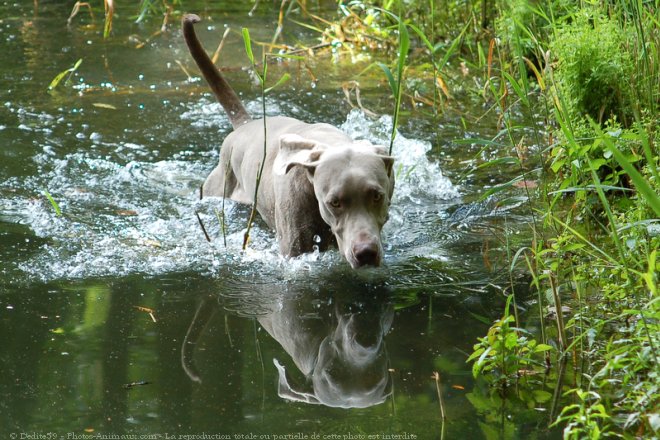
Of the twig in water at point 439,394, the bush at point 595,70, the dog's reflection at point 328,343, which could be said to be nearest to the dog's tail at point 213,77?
the dog's reflection at point 328,343

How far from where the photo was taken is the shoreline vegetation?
8.81 feet

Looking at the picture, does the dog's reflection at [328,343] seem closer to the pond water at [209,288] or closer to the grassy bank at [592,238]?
the pond water at [209,288]

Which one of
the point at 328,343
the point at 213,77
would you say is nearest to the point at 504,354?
the point at 328,343

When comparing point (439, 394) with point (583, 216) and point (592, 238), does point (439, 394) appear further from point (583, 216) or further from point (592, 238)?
point (583, 216)

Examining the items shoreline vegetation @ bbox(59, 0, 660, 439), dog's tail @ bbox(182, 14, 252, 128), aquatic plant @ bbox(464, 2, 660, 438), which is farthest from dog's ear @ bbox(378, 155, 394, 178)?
dog's tail @ bbox(182, 14, 252, 128)

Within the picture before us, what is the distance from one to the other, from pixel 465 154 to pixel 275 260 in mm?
1941

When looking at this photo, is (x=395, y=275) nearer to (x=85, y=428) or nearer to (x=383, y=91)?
(x=85, y=428)

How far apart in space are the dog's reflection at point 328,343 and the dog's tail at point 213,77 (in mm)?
1777

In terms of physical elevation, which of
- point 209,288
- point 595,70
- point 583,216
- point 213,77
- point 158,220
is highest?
point 595,70

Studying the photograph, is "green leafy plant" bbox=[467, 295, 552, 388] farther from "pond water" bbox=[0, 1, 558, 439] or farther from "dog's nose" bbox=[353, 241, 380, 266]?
"dog's nose" bbox=[353, 241, 380, 266]

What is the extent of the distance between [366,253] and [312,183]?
0.57m

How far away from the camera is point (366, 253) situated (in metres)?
3.60

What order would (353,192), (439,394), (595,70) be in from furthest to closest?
(595,70) → (353,192) → (439,394)

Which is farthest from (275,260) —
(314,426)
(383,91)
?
(383,91)
